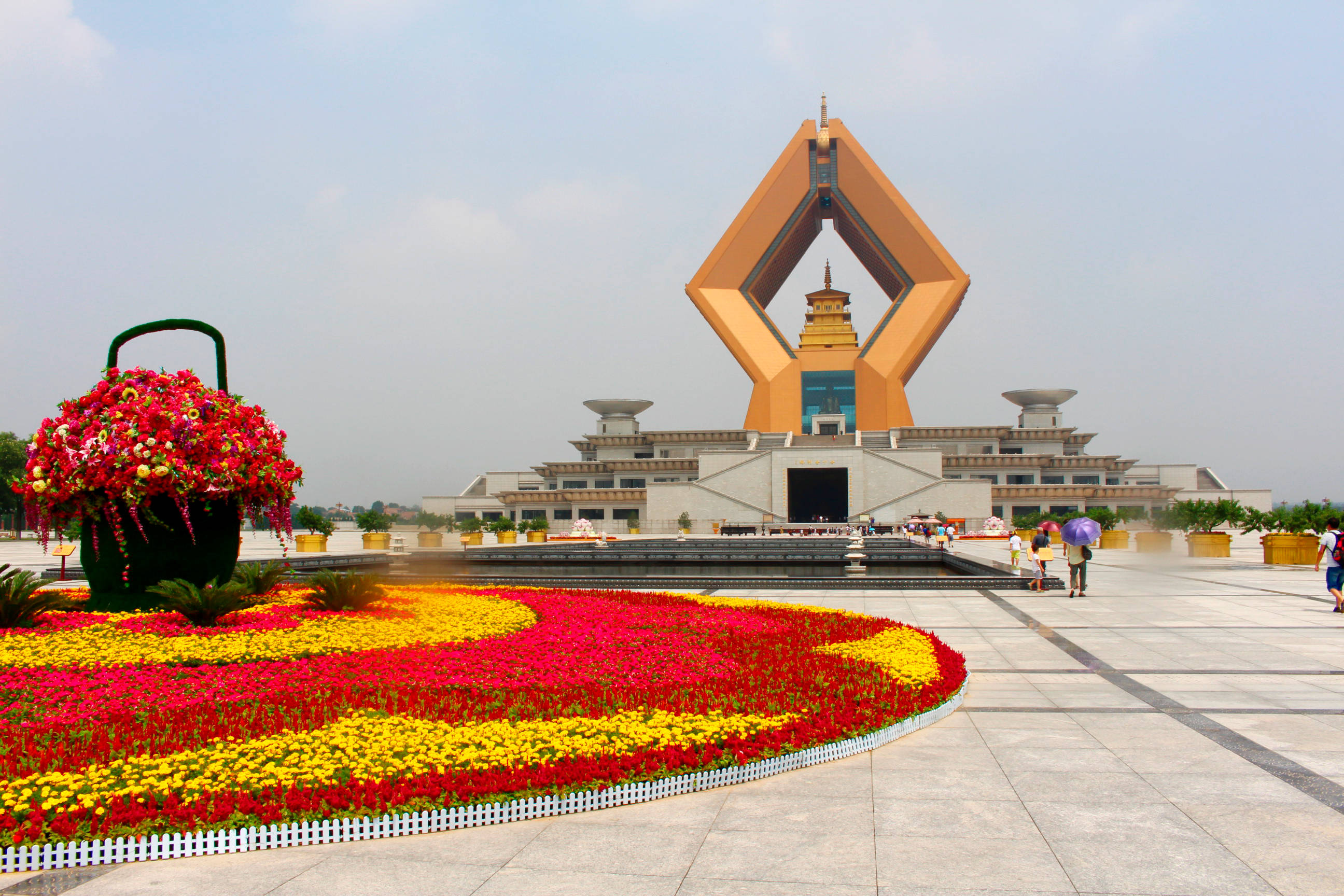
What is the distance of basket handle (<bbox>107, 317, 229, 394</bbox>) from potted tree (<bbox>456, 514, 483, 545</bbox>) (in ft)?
78.1

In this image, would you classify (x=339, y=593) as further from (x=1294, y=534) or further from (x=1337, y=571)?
(x=1294, y=534)

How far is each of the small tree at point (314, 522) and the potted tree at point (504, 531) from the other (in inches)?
279

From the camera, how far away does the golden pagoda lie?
63.8m

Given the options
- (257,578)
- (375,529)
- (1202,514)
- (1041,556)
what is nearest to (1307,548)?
(1202,514)

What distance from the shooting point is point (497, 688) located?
6.20 meters

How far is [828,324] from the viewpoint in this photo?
65.4 metres

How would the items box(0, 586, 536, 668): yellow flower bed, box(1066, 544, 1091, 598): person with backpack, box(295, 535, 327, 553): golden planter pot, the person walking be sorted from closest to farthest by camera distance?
1. box(0, 586, 536, 668): yellow flower bed
2. box(1066, 544, 1091, 598): person with backpack
3. the person walking
4. box(295, 535, 327, 553): golden planter pot

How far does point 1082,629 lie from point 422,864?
28.8ft

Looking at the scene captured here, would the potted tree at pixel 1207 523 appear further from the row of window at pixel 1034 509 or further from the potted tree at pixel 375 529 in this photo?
the potted tree at pixel 375 529

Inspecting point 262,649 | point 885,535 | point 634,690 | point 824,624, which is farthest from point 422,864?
point 885,535

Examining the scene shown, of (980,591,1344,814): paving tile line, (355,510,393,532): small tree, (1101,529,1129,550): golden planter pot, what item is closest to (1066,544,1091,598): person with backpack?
(980,591,1344,814): paving tile line

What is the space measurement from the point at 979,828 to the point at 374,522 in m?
36.6

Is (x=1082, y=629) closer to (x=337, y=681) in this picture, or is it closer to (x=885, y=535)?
(x=337, y=681)

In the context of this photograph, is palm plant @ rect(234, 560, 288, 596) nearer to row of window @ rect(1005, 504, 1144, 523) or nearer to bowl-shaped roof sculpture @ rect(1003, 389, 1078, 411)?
row of window @ rect(1005, 504, 1144, 523)
